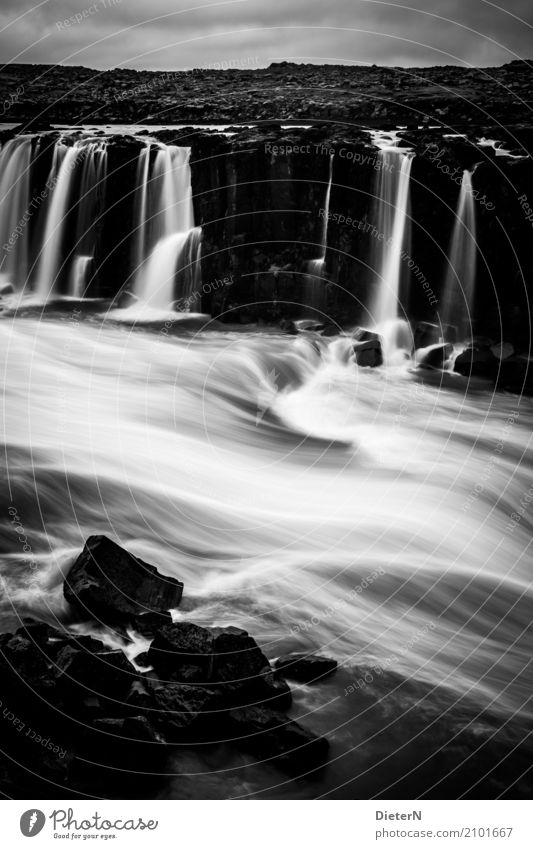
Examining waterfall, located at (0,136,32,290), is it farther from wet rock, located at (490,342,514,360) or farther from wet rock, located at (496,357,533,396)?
wet rock, located at (496,357,533,396)

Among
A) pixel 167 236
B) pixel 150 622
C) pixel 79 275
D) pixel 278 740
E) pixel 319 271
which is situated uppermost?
pixel 167 236

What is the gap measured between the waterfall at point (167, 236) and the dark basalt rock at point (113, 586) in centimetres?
1020

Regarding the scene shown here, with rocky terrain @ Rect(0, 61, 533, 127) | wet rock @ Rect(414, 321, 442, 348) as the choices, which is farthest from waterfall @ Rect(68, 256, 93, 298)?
wet rock @ Rect(414, 321, 442, 348)

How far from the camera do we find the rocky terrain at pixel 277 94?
19984mm

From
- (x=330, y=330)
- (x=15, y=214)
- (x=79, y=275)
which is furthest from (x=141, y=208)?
(x=330, y=330)

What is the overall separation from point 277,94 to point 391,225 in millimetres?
6632

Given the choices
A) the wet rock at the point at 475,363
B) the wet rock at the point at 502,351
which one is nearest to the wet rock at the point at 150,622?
the wet rock at the point at 475,363

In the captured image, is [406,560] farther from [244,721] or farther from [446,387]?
[446,387]

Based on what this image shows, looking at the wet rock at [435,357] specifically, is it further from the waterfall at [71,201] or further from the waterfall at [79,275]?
the waterfall at [71,201]

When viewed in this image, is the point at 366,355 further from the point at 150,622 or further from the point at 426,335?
the point at 150,622

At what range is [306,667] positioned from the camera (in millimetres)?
7582
